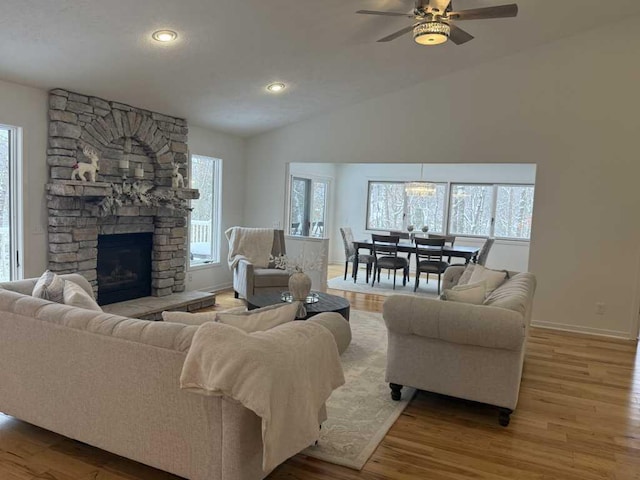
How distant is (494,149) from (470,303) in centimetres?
333

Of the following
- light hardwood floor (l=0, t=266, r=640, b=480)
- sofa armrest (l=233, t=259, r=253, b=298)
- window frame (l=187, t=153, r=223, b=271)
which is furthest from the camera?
window frame (l=187, t=153, r=223, b=271)

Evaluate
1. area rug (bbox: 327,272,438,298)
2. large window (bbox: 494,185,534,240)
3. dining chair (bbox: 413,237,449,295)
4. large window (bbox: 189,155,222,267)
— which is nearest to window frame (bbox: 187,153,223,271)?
large window (bbox: 189,155,222,267)

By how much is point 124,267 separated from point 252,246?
1.70 metres

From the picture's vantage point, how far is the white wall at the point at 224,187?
660 centimetres

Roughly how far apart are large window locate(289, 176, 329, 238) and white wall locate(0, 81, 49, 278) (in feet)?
15.5

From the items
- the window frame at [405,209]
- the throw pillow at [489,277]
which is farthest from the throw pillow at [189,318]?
the window frame at [405,209]

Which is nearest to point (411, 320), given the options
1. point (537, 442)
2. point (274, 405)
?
point (537, 442)

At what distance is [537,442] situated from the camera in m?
2.89

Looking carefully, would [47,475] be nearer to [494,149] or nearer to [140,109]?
[140,109]

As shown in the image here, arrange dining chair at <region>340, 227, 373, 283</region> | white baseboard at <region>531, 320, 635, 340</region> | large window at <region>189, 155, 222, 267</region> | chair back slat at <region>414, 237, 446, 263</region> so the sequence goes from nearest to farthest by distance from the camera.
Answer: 1. white baseboard at <region>531, 320, 635, 340</region>
2. large window at <region>189, 155, 222, 267</region>
3. chair back slat at <region>414, 237, 446, 263</region>
4. dining chair at <region>340, 227, 373, 283</region>

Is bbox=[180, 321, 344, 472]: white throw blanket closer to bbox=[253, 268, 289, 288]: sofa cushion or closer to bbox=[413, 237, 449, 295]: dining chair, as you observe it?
bbox=[253, 268, 289, 288]: sofa cushion

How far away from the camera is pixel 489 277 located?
4.02m

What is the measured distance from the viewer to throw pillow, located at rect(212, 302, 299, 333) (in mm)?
2256

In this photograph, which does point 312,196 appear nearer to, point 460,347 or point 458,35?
point 458,35
